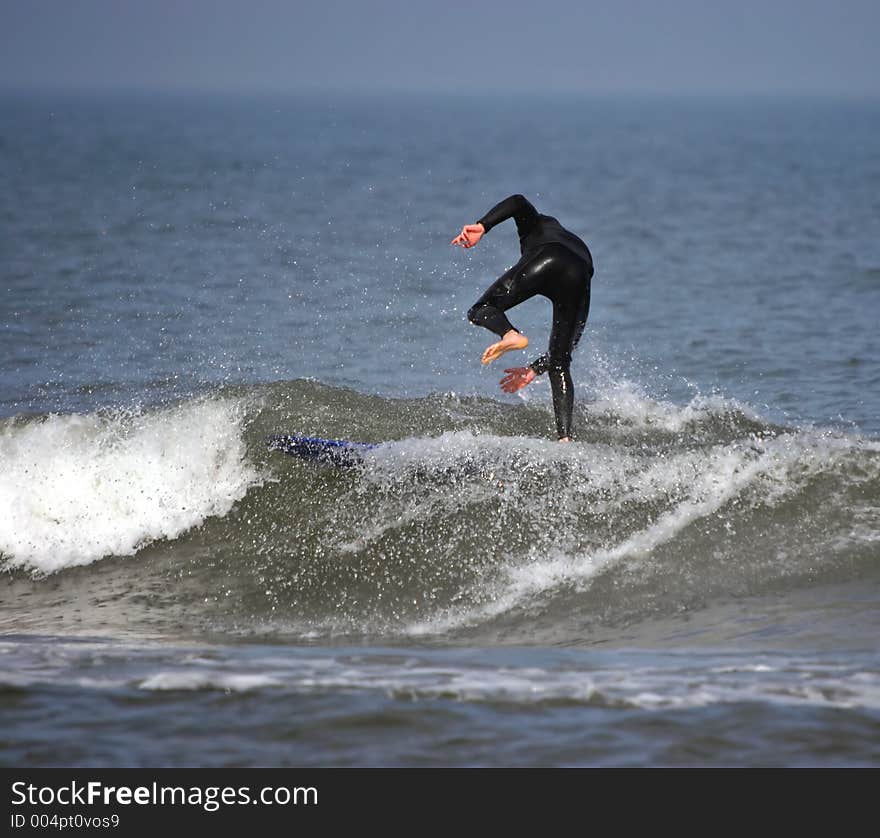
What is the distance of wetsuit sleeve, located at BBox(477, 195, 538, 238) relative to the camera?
8.57m

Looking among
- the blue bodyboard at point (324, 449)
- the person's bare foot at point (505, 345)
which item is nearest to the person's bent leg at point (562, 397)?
the person's bare foot at point (505, 345)

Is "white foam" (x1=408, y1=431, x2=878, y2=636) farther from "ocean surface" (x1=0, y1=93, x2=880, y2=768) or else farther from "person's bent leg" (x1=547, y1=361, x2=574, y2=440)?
"person's bent leg" (x1=547, y1=361, x2=574, y2=440)

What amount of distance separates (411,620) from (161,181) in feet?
110

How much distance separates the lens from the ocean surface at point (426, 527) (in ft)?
17.4

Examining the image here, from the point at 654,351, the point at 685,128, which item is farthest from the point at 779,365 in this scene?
the point at 685,128

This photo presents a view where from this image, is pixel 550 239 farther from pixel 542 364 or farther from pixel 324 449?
pixel 324 449

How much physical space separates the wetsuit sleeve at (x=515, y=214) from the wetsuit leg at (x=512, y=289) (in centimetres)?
26

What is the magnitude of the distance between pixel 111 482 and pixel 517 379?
9.09ft

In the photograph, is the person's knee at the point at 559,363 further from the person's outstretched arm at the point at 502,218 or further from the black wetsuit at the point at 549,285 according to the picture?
the person's outstretched arm at the point at 502,218

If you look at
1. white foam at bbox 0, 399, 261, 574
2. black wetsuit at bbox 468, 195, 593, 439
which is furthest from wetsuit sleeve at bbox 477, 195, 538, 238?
white foam at bbox 0, 399, 261, 574

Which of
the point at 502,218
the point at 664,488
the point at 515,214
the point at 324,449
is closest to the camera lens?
the point at 664,488

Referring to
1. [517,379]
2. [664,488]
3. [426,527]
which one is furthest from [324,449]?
[664,488]

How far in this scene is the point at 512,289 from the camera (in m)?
8.80

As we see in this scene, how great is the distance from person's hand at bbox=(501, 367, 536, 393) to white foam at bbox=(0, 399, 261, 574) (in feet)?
5.91
